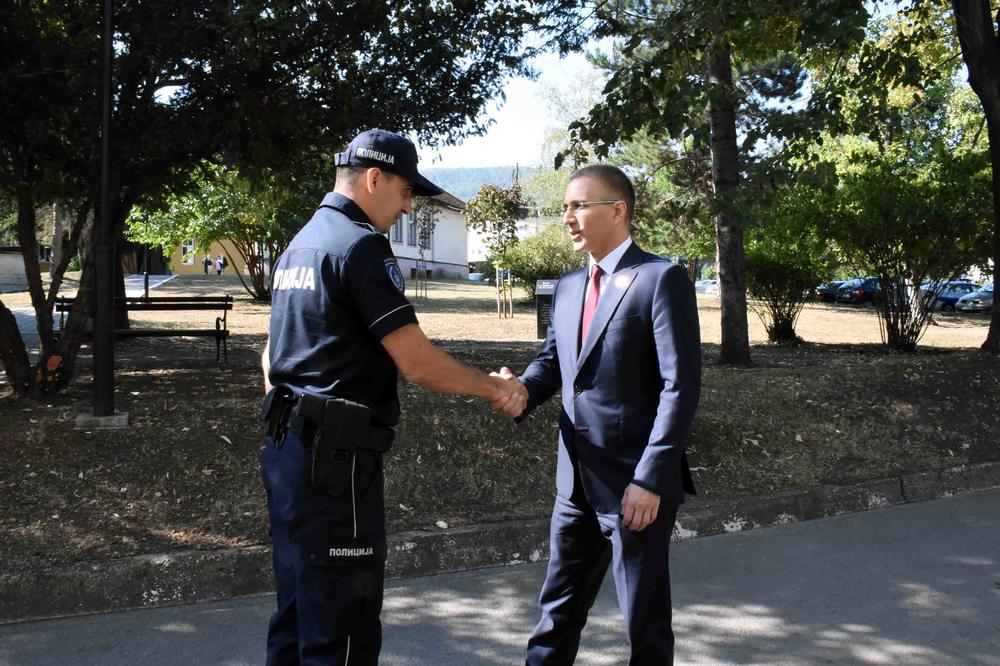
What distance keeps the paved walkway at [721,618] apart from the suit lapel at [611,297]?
1581mm

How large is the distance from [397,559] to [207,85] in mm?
4849

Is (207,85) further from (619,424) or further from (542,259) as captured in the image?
(542,259)

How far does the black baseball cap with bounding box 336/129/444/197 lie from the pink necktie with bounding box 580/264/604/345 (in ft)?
2.71

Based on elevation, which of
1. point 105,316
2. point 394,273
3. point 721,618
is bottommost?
point 721,618

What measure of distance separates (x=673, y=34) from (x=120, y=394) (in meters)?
6.15

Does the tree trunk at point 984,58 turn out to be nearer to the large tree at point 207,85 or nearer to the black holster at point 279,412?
the large tree at point 207,85

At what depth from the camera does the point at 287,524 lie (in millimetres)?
2822

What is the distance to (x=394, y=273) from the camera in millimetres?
2879

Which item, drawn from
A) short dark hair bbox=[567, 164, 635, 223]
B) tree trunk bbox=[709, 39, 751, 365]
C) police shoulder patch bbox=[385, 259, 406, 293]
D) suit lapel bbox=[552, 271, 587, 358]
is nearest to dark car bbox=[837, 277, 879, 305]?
tree trunk bbox=[709, 39, 751, 365]

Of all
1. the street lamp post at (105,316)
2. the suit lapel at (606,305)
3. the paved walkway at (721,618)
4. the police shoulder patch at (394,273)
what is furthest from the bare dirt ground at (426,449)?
the police shoulder patch at (394,273)

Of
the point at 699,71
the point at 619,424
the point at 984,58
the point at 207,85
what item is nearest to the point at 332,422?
the point at 619,424

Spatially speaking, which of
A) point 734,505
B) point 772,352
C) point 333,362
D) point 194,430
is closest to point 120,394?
point 194,430

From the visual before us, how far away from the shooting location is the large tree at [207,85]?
7504mm

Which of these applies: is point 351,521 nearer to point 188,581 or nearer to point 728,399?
point 188,581
